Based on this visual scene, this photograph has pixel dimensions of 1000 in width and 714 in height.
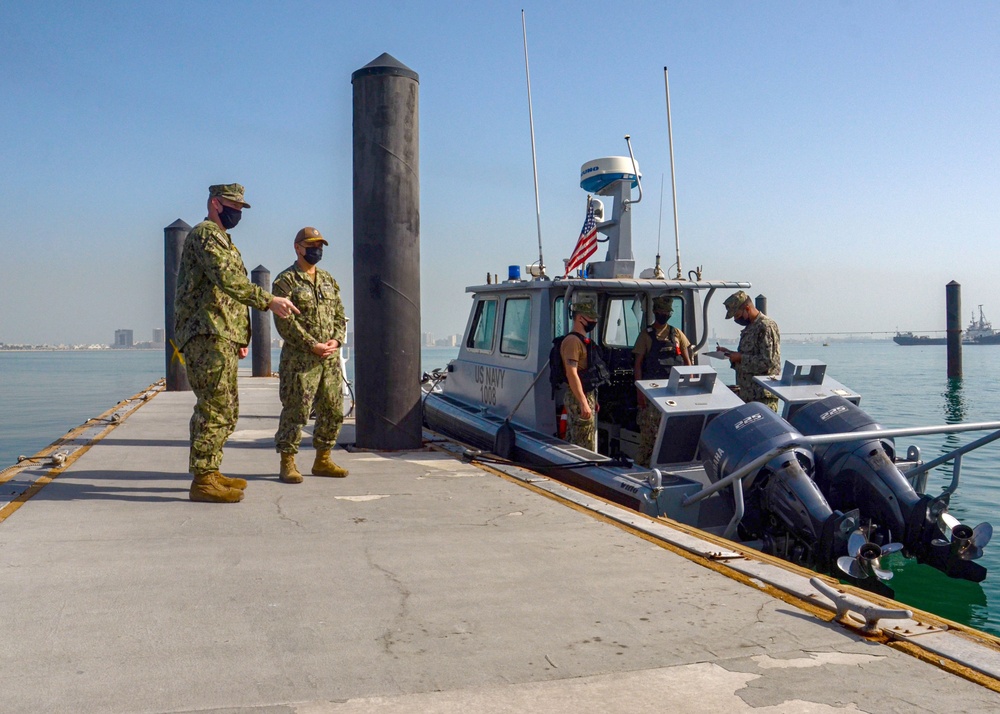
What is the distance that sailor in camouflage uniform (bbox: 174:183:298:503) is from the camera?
474cm

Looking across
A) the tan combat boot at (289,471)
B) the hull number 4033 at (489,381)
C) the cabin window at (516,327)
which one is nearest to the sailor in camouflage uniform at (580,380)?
the cabin window at (516,327)

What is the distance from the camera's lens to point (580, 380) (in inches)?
254

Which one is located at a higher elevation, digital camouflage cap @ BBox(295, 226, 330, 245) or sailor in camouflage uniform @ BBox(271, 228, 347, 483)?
digital camouflage cap @ BBox(295, 226, 330, 245)

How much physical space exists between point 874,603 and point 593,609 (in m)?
1.06

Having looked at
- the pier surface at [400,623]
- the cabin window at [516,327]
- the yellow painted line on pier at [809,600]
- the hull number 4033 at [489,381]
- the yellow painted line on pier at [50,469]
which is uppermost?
the cabin window at [516,327]

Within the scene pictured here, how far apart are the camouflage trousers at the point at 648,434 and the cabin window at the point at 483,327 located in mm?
2113

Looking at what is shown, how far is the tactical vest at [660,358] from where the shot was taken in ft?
23.1

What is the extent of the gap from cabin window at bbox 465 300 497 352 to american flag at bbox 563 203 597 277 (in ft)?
2.88

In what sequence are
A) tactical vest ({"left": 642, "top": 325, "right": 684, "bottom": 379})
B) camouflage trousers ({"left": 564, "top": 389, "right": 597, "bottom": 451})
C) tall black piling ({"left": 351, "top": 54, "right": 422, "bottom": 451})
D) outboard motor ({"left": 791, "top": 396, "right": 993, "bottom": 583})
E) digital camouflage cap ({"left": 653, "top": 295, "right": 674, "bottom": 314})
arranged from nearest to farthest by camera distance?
outboard motor ({"left": 791, "top": 396, "right": 993, "bottom": 583}), camouflage trousers ({"left": 564, "top": 389, "right": 597, "bottom": 451}), tall black piling ({"left": 351, "top": 54, "right": 422, "bottom": 451}), tactical vest ({"left": 642, "top": 325, "right": 684, "bottom": 379}), digital camouflage cap ({"left": 653, "top": 295, "right": 674, "bottom": 314})

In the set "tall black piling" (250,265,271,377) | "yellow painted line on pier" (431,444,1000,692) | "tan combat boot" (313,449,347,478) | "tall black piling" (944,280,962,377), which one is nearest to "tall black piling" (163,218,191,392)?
"tall black piling" (250,265,271,377)

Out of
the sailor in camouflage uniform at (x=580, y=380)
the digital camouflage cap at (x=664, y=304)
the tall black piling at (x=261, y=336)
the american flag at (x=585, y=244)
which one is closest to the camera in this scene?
the sailor in camouflage uniform at (x=580, y=380)

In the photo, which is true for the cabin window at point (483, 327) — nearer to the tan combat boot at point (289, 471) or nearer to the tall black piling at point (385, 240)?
the tall black piling at point (385, 240)

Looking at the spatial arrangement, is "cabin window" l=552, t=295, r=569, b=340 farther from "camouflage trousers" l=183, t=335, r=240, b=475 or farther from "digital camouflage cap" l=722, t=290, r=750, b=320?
"camouflage trousers" l=183, t=335, r=240, b=475

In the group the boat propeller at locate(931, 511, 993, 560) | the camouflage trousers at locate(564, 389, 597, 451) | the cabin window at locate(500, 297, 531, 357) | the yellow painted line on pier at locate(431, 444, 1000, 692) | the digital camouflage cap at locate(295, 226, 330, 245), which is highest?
the digital camouflage cap at locate(295, 226, 330, 245)
